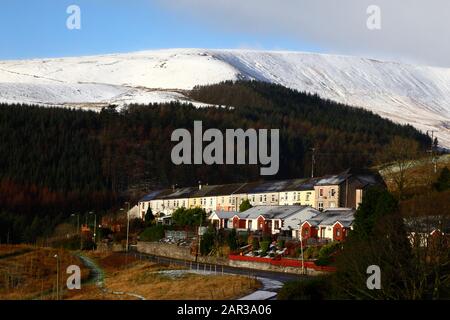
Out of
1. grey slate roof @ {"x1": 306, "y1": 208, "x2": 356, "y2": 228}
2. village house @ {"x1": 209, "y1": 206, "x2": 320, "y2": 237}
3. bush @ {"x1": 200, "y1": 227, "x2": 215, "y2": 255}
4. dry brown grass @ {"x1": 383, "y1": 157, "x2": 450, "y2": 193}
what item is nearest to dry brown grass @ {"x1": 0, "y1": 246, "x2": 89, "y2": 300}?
bush @ {"x1": 200, "y1": 227, "x2": 215, "y2": 255}

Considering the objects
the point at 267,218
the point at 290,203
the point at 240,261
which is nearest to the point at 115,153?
the point at 290,203

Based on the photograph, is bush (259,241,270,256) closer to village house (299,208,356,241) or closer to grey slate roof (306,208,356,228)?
village house (299,208,356,241)

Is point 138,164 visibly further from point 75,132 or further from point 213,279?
point 213,279

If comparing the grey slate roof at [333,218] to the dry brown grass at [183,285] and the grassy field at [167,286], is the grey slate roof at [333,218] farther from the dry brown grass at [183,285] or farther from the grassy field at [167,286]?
the dry brown grass at [183,285]

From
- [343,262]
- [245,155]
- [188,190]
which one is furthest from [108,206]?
[343,262]

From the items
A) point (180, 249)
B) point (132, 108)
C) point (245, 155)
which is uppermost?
point (132, 108)

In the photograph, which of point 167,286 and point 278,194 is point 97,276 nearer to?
point 167,286

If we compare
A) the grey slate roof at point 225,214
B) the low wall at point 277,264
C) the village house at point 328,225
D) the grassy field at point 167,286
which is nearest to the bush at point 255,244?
the village house at point 328,225
